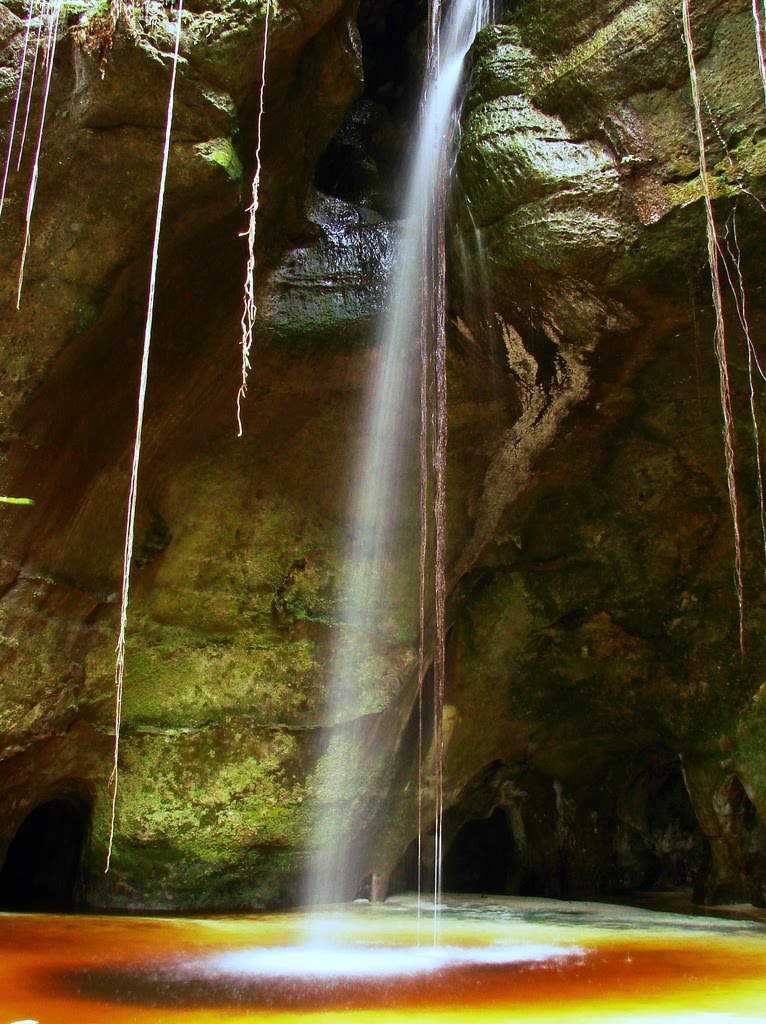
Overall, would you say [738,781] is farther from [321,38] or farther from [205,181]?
[321,38]

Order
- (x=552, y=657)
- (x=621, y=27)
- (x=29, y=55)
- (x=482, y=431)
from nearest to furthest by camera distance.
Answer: (x=29, y=55), (x=621, y=27), (x=482, y=431), (x=552, y=657)

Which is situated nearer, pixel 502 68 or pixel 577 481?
pixel 502 68

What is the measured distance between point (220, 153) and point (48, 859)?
7645 mm

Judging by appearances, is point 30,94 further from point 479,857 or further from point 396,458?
point 479,857

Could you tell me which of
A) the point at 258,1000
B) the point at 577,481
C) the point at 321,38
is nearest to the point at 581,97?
the point at 321,38

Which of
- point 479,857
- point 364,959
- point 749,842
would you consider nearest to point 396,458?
point 364,959

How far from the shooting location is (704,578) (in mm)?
8648

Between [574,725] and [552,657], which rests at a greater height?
[552,657]

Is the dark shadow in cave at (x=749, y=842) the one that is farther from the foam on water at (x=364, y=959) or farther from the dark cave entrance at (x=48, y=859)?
the dark cave entrance at (x=48, y=859)

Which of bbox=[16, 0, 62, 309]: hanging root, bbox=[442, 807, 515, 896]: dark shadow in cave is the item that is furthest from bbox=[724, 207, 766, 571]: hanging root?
bbox=[442, 807, 515, 896]: dark shadow in cave

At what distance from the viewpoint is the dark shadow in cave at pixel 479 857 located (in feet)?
42.0

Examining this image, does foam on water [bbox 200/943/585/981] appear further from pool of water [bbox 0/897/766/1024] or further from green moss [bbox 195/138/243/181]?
green moss [bbox 195/138/243/181]

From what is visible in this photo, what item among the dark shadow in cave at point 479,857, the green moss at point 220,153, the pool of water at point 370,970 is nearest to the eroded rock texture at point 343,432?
the green moss at point 220,153

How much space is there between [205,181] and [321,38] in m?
2.05
